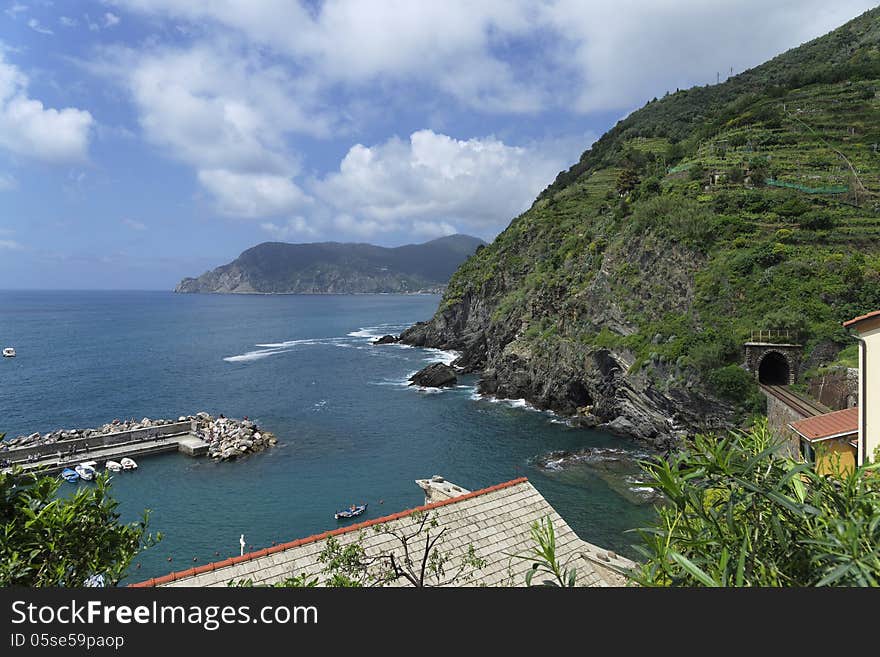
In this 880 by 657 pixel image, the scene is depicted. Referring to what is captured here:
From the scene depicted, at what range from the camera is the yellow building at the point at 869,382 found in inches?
458

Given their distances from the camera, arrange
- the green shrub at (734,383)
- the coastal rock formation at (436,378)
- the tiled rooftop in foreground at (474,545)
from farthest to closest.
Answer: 1. the coastal rock formation at (436,378)
2. the green shrub at (734,383)
3. the tiled rooftop in foreground at (474,545)

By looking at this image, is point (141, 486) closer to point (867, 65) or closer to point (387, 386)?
point (387, 386)

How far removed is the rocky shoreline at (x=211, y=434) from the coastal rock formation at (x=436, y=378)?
2001 centimetres

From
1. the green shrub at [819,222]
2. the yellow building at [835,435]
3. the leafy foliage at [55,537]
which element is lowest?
the yellow building at [835,435]

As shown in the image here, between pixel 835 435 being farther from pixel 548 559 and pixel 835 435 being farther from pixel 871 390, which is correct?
pixel 548 559

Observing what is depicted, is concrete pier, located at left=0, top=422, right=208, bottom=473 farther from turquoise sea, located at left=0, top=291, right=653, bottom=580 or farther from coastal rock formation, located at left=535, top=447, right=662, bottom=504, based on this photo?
coastal rock formation, located at left=535, top=447, right=662, bottom=504

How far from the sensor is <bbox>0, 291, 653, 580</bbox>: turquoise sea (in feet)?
93.8

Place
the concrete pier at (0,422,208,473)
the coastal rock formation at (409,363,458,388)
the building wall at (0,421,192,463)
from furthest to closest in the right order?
the coastal rock formation at (409,363,458,388)
the building wall at (0,421,192,463)
the concrete pier at (0,422,208,473)

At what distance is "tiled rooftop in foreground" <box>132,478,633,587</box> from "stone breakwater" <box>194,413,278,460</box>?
27241 millimetres

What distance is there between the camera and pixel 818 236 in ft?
126

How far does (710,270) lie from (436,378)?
1234 inches

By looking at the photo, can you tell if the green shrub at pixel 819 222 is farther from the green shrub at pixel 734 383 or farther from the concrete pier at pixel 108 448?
the concrete pier at pixel 108 448

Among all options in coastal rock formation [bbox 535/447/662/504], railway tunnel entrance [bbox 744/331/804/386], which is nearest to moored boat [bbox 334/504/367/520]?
coastal rock formation [bbox 535/447/662/504]

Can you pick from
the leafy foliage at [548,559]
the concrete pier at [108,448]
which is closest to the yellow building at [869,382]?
the leafy foliage at [548,559]
